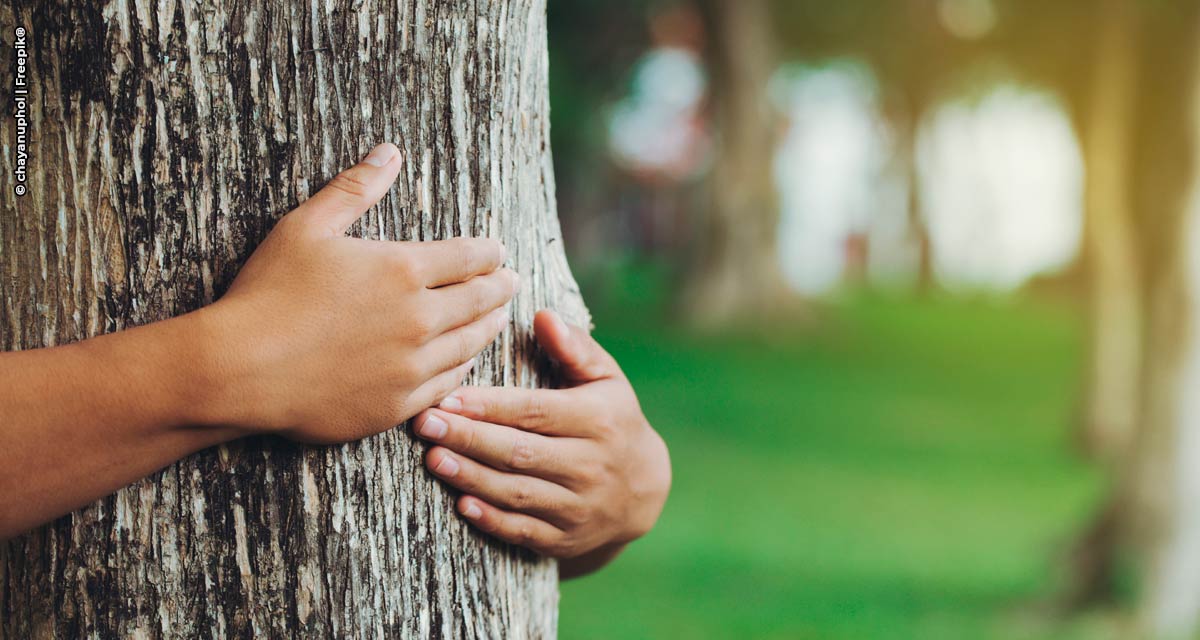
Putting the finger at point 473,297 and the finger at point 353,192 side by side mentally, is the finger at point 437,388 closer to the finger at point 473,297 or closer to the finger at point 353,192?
the finger at point 473,297

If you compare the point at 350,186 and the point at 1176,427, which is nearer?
the point at 350,186

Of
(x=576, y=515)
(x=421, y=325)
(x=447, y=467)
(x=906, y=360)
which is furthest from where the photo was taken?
(x=906, y=360)

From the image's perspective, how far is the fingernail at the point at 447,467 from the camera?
152 centimetres

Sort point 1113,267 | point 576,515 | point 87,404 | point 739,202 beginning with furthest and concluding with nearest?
point 739,202
point 1113,267
point 576,515
point 87,404

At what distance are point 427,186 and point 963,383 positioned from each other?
14.4 metres

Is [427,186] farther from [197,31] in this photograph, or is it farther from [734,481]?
[734,481]

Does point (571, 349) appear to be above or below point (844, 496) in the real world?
above

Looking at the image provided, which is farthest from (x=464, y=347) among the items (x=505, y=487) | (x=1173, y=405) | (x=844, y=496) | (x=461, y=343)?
(x=844, y=496)

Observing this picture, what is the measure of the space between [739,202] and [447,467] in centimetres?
1755

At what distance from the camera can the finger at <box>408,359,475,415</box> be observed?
1.46m

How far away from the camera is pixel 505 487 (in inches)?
61.7

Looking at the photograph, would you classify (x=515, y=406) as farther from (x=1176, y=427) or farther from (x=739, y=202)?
(x=739, y=202)

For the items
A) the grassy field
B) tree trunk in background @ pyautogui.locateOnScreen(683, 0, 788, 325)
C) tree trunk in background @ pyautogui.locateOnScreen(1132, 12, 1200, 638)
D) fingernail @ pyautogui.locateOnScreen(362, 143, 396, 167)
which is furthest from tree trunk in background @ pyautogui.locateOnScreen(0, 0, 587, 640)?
tree trunk in background @ pyautogui.locateOnScreen(683, 0, 788, 325)

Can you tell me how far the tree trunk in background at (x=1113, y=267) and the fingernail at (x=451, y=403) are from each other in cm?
1036
